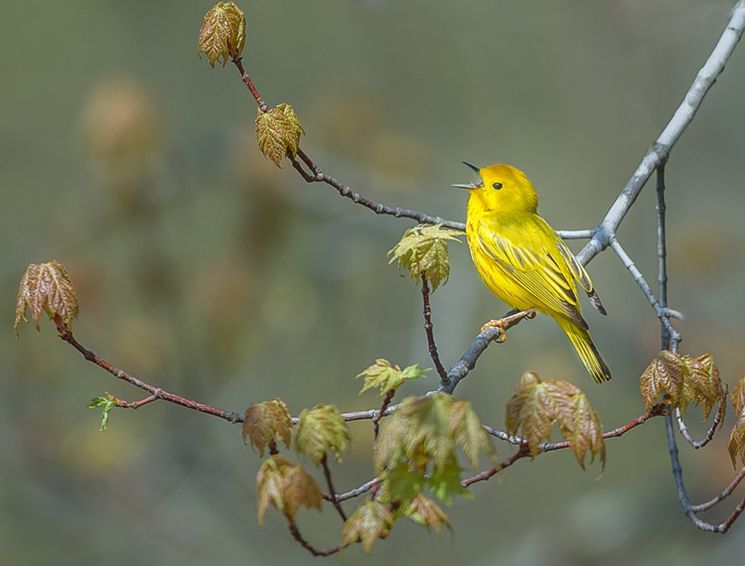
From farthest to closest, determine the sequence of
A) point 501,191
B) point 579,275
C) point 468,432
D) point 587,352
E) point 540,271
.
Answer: point 501,191, point 587,352, point 540,271, point 579,275, point 468,432

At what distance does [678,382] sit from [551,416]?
503 millimetres

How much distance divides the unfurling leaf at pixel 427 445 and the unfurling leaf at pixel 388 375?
0.18 m

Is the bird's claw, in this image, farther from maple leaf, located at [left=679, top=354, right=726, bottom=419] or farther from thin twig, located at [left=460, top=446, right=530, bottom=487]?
thin twig, located at [left=460, top=446, right=530, bottom=487]

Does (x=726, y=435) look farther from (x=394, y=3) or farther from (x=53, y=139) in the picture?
(x=53, y=139)

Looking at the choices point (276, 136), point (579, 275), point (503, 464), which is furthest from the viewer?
point (579, 275)

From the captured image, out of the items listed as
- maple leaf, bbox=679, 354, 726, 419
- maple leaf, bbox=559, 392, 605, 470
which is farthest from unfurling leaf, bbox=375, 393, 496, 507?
maple leaf, bbox=679, 354, 726, 419

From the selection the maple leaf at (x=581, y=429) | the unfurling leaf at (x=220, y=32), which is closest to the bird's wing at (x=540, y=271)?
the unfurling leaf at (x=220, y=32)

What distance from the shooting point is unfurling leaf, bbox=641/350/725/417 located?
2.60 m

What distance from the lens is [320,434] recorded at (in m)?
2.26

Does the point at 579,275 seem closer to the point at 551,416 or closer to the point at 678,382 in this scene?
the point at 678,382

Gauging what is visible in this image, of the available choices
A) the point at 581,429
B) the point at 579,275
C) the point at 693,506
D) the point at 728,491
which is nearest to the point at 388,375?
the point at 581,429

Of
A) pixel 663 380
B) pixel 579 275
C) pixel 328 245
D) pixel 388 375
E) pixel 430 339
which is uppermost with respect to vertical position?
pixel 328 245

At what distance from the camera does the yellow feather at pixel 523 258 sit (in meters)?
4.37

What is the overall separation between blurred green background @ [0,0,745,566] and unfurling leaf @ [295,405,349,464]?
284 cm
